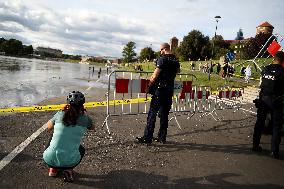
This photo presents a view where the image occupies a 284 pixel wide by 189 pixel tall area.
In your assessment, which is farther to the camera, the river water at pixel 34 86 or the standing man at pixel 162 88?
the river water at pixel 34 86

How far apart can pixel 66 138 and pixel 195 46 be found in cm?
10430

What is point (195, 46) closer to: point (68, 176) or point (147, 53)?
point (147, 53)

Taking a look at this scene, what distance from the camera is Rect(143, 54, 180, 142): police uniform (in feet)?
24.5

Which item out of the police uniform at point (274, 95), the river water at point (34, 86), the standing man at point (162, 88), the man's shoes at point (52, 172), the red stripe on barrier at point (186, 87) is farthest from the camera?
the river water at point (34, 86)

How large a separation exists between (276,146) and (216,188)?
2.95 m

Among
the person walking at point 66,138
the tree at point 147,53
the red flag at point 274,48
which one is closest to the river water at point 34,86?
the person walking at point 66,138

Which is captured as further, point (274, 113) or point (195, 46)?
point (195, 46)

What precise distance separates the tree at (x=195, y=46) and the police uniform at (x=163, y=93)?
→ 100265 mm

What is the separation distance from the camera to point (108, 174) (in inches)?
215

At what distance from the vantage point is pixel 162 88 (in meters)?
7.62

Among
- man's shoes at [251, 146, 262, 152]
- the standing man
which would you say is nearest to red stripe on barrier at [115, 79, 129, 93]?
the standing man

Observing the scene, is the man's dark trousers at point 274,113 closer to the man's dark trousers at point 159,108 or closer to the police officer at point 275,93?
the police officer at point 275,93

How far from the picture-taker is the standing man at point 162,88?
24.4ft

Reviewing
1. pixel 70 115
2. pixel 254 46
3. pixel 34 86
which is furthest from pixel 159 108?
pixel 254 46
